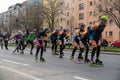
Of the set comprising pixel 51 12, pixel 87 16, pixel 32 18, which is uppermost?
pixel 87 16

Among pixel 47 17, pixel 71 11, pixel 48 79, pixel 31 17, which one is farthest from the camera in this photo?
pixel 71 11

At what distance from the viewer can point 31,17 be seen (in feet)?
259

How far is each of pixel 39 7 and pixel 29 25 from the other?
316 inches

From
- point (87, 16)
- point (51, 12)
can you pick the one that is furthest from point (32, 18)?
point (87, 16)

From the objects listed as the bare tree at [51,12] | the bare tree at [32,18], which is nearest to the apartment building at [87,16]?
the bare tree at [51,12]

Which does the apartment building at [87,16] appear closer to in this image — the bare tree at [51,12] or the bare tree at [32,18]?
the bare tree at [51,12]

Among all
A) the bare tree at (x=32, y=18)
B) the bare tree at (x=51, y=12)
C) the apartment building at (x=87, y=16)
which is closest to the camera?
the bare tree at (x=51, y=12)

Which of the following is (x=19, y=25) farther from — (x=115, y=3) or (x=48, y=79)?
(x=48, y=79)

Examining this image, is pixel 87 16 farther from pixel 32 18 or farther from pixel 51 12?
pixel 51 12

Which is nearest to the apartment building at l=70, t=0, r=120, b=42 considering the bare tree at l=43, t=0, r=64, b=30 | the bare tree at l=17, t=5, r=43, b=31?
the bare tree at l=43, t=0, r=64, b=30

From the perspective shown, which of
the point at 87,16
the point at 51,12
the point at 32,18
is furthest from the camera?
the point at 87,16

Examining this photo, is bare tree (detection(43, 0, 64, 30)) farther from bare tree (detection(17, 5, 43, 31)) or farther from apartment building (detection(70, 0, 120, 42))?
apartment building (detection(70, 0, 120, 42))

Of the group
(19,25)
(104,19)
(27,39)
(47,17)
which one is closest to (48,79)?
(104,19)

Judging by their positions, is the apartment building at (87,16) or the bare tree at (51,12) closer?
the bare tree at (51,12)
